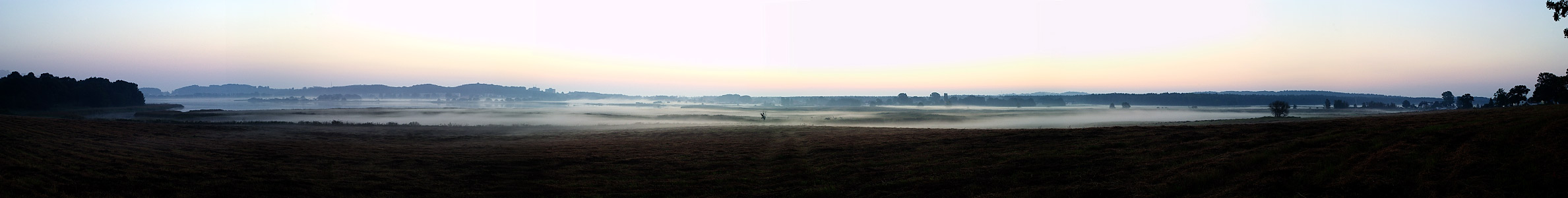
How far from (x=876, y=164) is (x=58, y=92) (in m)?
86.4

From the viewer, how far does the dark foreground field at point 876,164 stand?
827cm

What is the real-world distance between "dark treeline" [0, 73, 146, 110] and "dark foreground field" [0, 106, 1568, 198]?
58218 millimetres

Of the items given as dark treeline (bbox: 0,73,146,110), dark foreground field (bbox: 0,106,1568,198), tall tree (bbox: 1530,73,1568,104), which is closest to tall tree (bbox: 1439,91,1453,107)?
tall tree (bbox: 1530,73,1568,104)

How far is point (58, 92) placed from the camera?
6594 cm

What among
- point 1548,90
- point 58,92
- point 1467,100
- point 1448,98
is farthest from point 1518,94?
point 58,92

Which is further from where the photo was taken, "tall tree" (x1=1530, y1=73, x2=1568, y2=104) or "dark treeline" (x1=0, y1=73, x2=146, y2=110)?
"dark treeline" (x1=0, y1=73, x2=146, y2=110)

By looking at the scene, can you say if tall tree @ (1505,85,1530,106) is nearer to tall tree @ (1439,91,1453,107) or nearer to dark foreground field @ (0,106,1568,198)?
dark foreground field @ (0,106,1568,198)

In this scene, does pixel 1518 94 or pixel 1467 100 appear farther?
pixel 1467 100

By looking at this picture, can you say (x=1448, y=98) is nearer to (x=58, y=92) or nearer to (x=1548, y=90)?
(x=1548, y=90)

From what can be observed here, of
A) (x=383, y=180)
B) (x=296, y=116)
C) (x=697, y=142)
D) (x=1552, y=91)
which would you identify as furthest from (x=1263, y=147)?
(x=296, y=116)

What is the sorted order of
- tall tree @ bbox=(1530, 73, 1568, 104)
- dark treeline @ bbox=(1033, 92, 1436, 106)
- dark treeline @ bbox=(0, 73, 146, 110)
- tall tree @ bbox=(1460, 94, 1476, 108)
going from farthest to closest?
dark treeline @ bbox=(1033, 92, 1436, 106)
tall tree @ bbox=(1460, 94, 1476, 108)
dark treeline @ bbox=(0, 73, 146, 110)
tall tree @ bbox=(1530, 73, 1568, 104)

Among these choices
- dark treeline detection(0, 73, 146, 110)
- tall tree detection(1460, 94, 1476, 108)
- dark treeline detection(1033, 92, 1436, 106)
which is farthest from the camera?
dark treeline detection(1033, 92, 1436, 106)

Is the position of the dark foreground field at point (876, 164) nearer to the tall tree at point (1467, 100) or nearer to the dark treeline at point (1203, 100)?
the tall tree at point (1467, 100)

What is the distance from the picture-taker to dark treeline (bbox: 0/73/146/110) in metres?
59.6
